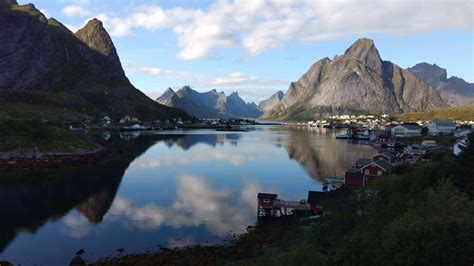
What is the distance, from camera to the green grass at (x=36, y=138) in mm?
86800

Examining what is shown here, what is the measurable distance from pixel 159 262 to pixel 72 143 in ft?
229

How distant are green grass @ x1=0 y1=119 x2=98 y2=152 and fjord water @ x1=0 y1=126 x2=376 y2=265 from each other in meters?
10.5

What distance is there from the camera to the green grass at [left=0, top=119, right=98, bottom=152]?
86800 mm

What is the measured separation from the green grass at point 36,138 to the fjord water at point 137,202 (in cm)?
1051

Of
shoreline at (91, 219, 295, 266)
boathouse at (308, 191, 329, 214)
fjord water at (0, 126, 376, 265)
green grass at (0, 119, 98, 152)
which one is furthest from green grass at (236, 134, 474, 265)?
green grass at (0, 119, 98, 152)

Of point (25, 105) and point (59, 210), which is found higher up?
point (25, 105)

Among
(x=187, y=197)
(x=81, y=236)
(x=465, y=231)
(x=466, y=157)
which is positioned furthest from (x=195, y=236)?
(x=465, y=231)

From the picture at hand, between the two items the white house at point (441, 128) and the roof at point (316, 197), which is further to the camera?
the white house at point (441, 128)

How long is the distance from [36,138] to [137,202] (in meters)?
48.8

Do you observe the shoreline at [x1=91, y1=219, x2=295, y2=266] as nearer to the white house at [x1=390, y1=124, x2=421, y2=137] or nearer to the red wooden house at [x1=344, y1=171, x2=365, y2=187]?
the red wooden house at [x1=344, y1=171, x2=365, y2=187]

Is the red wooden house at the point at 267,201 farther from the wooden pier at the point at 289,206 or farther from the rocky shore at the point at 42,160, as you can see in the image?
the rocky shore at the point at 42,160

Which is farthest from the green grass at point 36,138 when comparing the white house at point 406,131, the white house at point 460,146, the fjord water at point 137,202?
the white house at point 406,131

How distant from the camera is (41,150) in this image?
87.6 metres

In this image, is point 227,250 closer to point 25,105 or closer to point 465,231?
point 465,231
